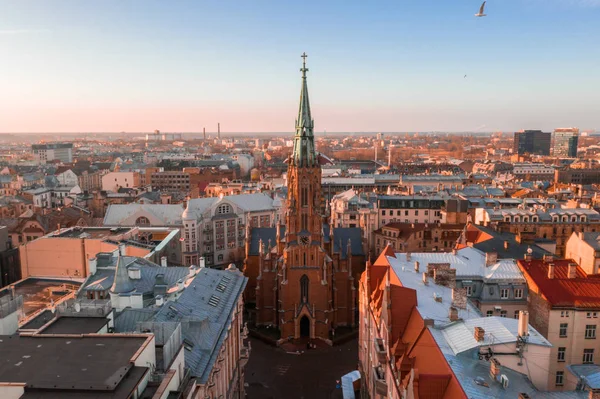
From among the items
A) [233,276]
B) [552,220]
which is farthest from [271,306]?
[552,220]

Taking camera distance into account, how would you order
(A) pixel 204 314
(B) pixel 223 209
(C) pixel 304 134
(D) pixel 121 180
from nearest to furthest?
1. (A) pixel 204 314
2. (C) pixel 304 134
3. (B) pixel 223 209
4. (D) pixel 121 180

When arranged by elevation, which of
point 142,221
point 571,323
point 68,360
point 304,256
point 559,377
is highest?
point 68,360

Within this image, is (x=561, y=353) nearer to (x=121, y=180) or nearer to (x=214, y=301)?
(x=214, y=301)

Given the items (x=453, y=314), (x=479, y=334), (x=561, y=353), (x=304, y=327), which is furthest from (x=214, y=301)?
(x=561, y=353)

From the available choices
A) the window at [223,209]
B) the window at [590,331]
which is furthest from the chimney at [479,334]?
the window at [223,209]

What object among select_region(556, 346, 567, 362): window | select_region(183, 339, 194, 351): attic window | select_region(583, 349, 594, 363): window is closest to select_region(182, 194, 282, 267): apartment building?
select_region(183, 339, 194, 351): attic window

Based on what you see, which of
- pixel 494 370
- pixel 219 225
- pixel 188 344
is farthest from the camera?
pixel 219 225

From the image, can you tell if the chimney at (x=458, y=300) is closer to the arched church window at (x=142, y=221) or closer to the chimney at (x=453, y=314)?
the chimney at (x=453, y=314)

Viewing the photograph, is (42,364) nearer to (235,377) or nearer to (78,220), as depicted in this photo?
(235,377)
